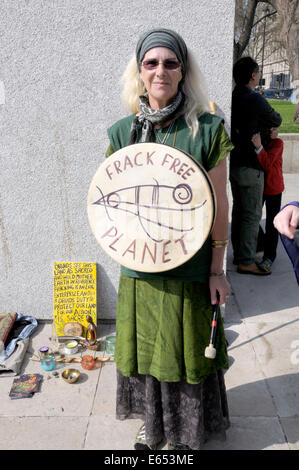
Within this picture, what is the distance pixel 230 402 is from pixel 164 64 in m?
1.87

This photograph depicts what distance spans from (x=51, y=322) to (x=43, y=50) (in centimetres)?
201

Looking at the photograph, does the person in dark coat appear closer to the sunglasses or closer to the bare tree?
the sunglasses

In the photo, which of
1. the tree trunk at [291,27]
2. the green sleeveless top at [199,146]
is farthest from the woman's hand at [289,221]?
the tree trunk at [291,27]

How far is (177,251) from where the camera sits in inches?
64.5

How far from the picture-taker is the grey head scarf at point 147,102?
164 cm

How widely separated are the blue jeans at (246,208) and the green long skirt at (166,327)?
2.26 metres

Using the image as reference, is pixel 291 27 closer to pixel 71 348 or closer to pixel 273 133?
pixel 273 133

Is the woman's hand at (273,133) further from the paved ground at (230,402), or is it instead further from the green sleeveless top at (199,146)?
the green sleeveless top at (199,146)

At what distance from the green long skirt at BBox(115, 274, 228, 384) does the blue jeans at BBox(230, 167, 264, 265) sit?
2.26m

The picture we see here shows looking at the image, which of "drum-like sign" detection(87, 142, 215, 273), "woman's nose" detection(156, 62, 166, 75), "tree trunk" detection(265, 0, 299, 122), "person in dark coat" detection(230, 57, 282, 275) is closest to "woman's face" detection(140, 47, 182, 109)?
"woman's nose" detection(156, 62, 166, 75)

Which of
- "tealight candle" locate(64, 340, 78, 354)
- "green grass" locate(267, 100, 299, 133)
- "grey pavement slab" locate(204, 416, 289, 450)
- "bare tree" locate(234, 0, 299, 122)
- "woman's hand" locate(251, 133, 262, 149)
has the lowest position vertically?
"grey pavement slab" locate(204, 416, 289, 450)

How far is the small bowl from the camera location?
2666 mm

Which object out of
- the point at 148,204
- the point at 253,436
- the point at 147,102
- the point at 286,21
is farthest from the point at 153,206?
the point at 286,21

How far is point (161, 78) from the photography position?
1642 mm
